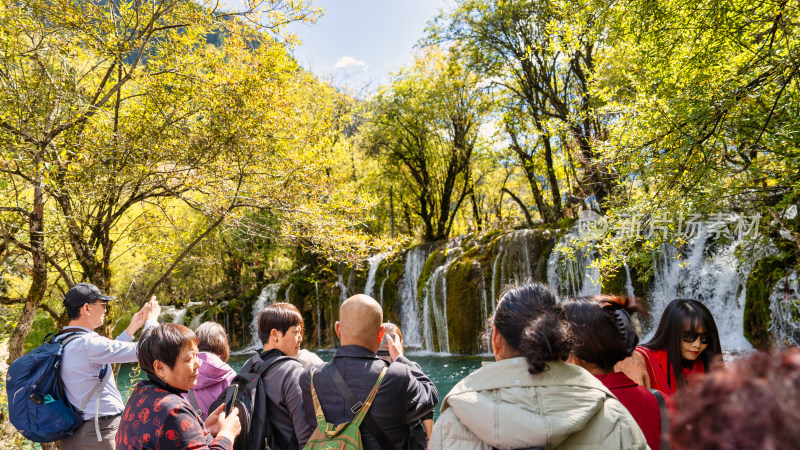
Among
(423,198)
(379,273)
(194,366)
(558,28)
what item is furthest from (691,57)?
(423,198)

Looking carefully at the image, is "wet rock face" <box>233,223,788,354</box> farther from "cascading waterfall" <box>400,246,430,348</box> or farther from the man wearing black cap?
the man wearing black cap

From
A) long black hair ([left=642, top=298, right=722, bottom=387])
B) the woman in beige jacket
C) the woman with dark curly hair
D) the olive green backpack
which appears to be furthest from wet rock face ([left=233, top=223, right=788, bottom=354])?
the woman with dark curly hair

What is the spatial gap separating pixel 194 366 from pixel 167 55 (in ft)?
15.5

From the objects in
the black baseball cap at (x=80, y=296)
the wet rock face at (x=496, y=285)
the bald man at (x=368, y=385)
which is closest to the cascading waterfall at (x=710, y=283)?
the wet rock face at (x=496, y=285)

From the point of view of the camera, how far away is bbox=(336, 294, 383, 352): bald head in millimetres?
2395

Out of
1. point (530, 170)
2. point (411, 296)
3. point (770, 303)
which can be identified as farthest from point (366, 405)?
point (530, 170)

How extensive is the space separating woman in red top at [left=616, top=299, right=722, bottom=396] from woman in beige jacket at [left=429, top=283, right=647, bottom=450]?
1.34 meters

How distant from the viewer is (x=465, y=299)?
1510 cm

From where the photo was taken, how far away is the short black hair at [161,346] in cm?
221

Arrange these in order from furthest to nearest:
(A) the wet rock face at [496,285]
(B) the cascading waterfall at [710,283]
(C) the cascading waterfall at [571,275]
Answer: (C) the cascading waterfall at [571,275] → (B) the cascading waterfall at [710,283] → (A) the wet rock face at [496,285]

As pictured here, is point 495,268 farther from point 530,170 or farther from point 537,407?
point 537,407

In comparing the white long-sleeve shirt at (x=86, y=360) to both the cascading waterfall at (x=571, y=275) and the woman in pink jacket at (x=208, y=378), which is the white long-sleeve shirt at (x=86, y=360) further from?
the cascading waterfall at (x=571, y=275)

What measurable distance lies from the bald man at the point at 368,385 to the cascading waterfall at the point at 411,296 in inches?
A: 577

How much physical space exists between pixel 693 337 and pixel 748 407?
2516 mm
